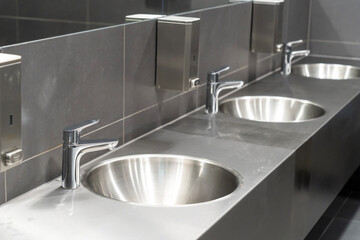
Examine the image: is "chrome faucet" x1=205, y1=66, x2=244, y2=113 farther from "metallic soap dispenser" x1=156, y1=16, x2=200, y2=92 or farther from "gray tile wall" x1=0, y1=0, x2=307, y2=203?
"metallic soap dispenser" x1=156, y1=16, x2=200, y2=92

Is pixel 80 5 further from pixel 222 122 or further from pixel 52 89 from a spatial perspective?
pixel 222 122

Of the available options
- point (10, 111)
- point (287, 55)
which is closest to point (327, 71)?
point (287, 55)

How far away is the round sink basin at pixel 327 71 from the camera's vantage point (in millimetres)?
4023

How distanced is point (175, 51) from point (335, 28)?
2.01m

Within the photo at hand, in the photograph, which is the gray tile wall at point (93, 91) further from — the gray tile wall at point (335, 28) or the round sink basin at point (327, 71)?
the gray tile wall at point (335, 28)

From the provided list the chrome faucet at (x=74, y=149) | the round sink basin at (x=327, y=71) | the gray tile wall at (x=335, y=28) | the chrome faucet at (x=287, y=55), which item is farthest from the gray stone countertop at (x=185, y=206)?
the gray tile wall at (x=335, y=28)

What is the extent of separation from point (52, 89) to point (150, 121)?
0.65 meters

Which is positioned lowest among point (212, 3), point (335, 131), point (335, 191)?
point (335, 191)

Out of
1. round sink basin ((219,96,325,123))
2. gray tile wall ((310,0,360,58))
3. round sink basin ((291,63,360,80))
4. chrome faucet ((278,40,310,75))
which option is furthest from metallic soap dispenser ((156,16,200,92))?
gray tile wall ((310,0,360,58))

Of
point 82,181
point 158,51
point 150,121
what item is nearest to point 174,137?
point 150,121

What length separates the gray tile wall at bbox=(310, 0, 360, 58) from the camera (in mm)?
4215

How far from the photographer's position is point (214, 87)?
2.85 m

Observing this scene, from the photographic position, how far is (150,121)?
2568 mm

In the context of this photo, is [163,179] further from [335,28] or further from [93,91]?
[335,28]
